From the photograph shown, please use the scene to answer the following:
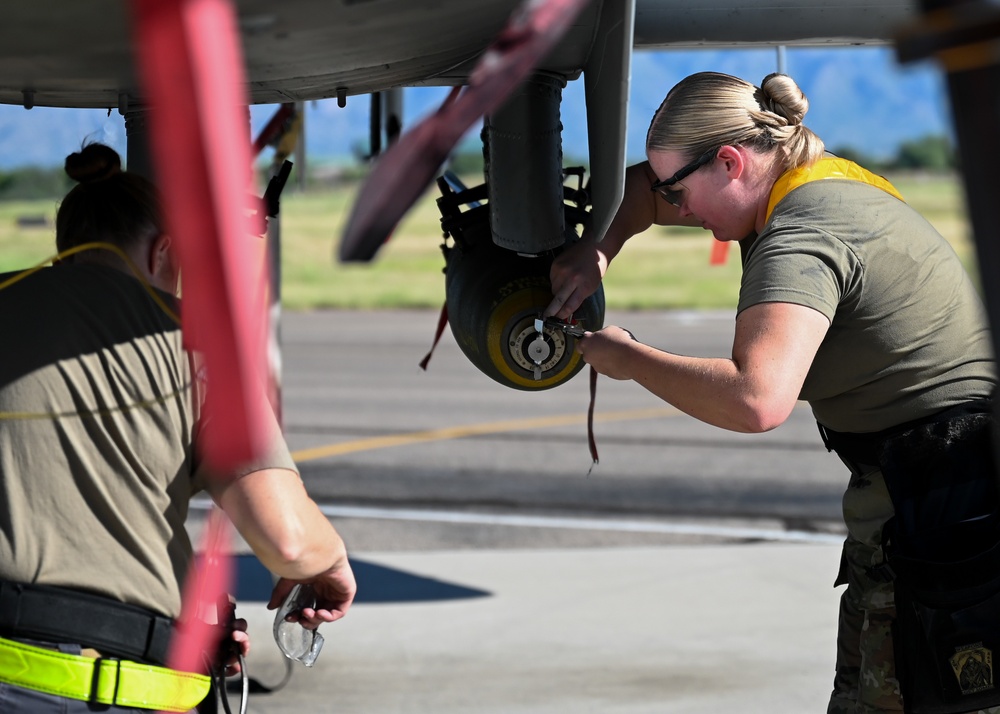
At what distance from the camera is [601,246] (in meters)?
2.86

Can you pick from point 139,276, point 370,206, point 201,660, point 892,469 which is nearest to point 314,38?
point 139,276

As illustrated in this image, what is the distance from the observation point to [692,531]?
21.7 ft

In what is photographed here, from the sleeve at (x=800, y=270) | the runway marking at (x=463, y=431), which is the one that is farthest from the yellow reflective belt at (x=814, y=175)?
the runway marking at (x=463, y=431)

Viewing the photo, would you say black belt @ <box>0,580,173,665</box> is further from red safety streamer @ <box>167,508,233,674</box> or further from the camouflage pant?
the camouflage pant

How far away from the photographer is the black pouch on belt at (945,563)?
7.14 ft

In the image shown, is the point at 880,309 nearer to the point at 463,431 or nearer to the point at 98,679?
the point at 98,679

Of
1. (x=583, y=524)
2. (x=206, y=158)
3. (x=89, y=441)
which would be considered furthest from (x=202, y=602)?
(x=583, y=524)

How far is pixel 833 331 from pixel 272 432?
1.08 m

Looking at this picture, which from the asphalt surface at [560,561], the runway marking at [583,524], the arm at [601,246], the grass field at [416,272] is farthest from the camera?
the grass field at [416,272]

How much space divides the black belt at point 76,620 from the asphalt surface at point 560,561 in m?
2.28

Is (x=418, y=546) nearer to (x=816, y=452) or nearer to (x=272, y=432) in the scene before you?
(x=816, y=452)

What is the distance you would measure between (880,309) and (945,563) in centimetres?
48

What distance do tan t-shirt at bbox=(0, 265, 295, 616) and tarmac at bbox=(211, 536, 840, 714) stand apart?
2317mm

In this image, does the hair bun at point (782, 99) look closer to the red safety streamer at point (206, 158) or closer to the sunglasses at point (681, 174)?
the sunglasses at point (681, 174)
